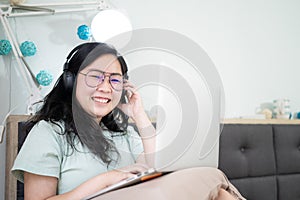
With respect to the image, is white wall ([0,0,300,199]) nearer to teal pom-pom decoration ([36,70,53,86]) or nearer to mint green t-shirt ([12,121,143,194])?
teal pom-pom decoration ([36,70,53,86])

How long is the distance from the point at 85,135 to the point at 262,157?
97 centimetres

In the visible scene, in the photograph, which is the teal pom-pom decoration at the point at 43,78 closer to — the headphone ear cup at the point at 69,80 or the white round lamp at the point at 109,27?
the white round lamp at the point at 109,27

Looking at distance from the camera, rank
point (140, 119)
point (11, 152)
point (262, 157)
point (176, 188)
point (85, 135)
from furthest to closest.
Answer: point (262, 157), point (11, 152), point (140, 119), point (85, 135), point (176, 188)

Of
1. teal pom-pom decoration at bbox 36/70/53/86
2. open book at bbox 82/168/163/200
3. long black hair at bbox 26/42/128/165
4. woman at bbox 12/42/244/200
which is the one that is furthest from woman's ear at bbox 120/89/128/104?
open book at bbox 82/168/163/200

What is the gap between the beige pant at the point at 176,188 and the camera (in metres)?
0.72

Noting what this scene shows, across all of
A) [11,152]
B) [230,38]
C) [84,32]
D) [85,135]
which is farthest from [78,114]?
[230,38]

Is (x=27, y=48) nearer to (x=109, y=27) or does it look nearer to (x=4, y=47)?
(x=4, y=47)

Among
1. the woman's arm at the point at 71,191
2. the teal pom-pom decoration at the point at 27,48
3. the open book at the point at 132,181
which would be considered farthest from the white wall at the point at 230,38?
the open book at the point at 132,181

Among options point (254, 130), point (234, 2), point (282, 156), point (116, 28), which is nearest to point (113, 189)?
point (116, 28)

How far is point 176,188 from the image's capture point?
29.8 inches

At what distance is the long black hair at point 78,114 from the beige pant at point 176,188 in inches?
11.0

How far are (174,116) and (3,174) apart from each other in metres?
0.84

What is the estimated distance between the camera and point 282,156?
69.4 inches

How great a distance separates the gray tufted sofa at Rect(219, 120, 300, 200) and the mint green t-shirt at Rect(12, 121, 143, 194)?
702 mm
